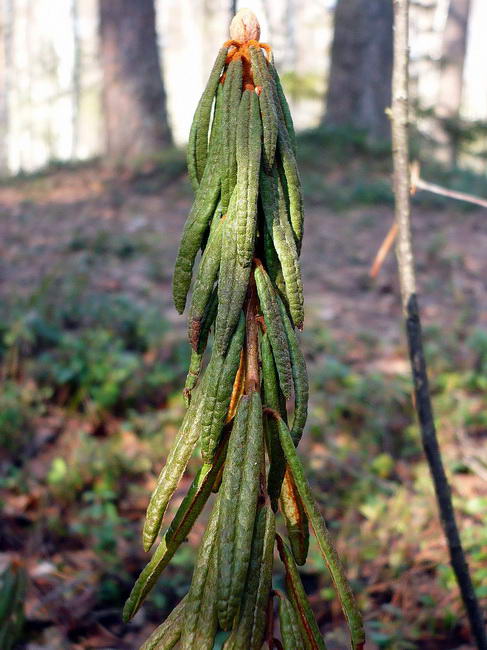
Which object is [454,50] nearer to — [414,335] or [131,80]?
[131,80]

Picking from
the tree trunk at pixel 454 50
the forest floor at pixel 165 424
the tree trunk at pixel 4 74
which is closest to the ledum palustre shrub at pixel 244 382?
the forest floor at pixel 165 424

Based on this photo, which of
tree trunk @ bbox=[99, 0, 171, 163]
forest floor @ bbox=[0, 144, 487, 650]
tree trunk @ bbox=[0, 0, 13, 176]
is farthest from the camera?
tree trunk @ bbox=[0, 0, 13, 176]

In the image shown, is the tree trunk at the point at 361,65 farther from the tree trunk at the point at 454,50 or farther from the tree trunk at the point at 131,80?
the tree trunk at the point at 454,50

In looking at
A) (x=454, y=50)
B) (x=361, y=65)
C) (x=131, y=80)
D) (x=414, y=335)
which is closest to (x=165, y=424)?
(x=414, y=335)

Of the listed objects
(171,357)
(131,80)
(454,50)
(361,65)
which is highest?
(454,50)

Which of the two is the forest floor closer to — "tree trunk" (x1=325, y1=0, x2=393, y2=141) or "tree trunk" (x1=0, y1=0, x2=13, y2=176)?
"tree trunk" (x1=325, y1=0, x2=393, y2=141)

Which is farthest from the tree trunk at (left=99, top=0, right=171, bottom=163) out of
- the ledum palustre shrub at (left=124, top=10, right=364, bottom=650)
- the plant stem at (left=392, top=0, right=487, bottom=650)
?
the ledum palustre shrub at (left=124, top=10, right=364, bottom=650)
